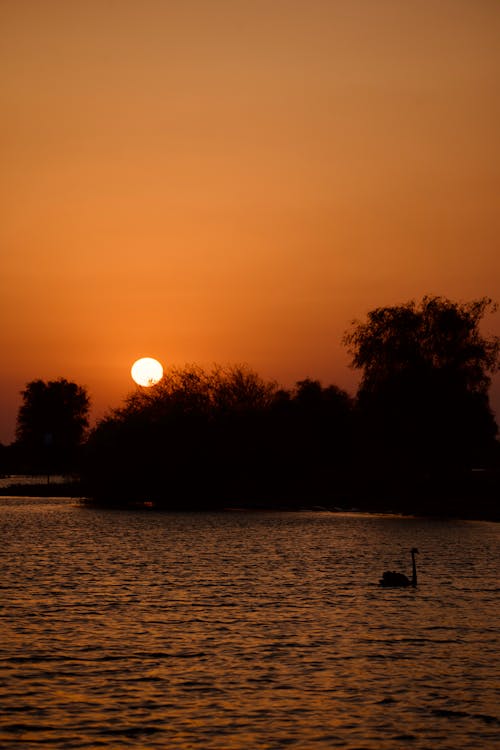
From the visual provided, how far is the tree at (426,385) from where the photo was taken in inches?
3698

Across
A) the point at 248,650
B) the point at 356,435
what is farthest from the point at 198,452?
the point at 248,650

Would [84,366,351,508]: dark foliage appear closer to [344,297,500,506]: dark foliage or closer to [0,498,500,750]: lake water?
[344,297,500,506]: dark foliage

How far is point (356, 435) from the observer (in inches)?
3989

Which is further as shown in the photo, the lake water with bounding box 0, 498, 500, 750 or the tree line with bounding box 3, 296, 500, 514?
the tree line with bounding box 3, 296, 500, 514

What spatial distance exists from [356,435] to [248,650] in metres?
73.9

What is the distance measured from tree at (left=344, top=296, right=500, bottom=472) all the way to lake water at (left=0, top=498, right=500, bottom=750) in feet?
123

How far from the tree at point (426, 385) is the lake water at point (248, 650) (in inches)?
1479

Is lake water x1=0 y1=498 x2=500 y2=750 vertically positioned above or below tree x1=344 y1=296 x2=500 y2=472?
below

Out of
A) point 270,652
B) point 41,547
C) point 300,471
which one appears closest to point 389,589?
point 270,652

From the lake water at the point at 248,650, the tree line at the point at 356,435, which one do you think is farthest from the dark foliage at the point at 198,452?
the lake water at the point at 248,650

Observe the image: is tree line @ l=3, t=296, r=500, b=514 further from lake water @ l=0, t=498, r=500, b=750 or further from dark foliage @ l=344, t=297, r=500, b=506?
lake water @ l=0, t=498, r=500, b=750

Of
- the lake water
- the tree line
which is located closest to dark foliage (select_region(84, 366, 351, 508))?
the tree line

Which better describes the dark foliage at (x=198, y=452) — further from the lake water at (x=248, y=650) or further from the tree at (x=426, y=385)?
the lake water at (x=248, y=650)

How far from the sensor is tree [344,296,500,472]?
9394 centimetres
